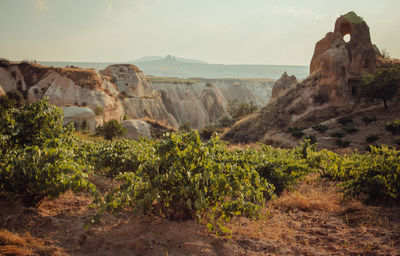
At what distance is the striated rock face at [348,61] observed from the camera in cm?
2877

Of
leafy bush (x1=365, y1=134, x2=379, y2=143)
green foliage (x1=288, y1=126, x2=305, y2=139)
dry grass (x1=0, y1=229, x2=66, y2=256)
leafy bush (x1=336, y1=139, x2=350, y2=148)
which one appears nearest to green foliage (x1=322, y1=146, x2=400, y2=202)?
dry grass (x1=0, y1=229, x2=66, y2=256)

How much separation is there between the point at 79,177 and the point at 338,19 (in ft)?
123

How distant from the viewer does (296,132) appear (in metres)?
24.7

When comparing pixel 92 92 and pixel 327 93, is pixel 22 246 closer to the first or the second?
pixel 327 93

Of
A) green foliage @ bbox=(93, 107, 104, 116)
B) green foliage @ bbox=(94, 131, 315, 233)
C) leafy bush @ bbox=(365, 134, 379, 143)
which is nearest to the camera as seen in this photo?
green foliage @ bbox=(94, 131, 315, 233)

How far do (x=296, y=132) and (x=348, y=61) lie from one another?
1225 cm

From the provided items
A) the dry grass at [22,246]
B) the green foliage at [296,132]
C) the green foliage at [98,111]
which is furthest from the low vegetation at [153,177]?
the green foliage at [98,111]

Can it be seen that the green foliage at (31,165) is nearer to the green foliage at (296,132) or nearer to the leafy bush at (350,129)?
the green foliage at (296,132)

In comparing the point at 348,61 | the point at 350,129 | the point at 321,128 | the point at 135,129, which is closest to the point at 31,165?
the point at 350,129

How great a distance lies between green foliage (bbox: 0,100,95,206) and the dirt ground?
557 millimetres

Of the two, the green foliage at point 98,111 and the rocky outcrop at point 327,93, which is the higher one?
the rocky outcrop at point 327,93

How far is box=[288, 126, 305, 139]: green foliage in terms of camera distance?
24219 mm

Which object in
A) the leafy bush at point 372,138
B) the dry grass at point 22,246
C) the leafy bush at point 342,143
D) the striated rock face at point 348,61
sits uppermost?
the striated rock face at point 348,61

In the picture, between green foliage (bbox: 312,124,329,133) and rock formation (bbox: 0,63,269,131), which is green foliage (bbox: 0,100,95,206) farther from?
rock formation (bbox: 0,63,269,131)
